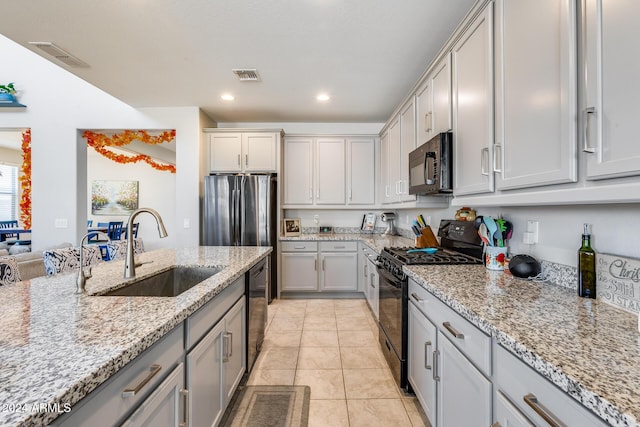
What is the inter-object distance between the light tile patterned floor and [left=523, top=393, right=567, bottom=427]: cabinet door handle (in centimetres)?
117

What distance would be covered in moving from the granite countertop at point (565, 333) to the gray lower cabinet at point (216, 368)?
110 cm

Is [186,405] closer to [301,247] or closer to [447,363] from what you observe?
[447,363]


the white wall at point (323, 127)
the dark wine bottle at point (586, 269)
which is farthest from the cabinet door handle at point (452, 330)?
the white wall at point (323, 127)

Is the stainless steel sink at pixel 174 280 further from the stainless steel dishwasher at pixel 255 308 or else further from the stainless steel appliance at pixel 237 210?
the stainless steel appliance at pixel 237 210

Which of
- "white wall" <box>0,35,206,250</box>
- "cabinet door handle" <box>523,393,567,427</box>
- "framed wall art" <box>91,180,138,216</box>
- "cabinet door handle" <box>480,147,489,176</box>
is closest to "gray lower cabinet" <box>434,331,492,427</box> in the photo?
"cabinet door handle" <box>523,393,567,427</box>

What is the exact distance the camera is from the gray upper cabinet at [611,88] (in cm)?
81

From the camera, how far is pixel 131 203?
7922 millimetres

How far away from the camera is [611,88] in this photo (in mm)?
868

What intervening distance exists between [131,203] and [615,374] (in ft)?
30.7

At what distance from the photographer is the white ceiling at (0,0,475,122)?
1966 mm

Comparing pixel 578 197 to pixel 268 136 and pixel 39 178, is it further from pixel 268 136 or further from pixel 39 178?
pixel 39 178

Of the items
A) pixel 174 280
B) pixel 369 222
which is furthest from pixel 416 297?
pixel 369 222

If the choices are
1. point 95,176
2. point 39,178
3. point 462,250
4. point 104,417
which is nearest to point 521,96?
point 462,250

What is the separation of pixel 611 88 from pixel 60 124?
5263mm
